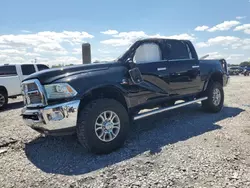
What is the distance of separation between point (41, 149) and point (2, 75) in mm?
6552

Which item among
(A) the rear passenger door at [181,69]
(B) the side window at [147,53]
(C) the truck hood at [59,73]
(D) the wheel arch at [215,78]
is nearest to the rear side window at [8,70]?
(C) the truck hood at [59,73]

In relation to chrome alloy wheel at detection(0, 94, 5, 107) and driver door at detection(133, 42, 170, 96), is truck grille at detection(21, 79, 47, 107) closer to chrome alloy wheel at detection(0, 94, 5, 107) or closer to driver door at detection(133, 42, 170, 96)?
driver door at detection(133, 42, 170, 96)

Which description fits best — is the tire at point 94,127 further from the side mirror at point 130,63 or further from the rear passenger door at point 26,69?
the rear passenger door at point 26,69

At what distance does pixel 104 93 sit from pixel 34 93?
1222 millimetres

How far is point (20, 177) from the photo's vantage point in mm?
3324

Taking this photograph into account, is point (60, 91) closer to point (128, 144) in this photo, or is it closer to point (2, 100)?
point (128, 144)

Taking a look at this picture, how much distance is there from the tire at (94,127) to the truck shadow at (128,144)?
15 centimetres

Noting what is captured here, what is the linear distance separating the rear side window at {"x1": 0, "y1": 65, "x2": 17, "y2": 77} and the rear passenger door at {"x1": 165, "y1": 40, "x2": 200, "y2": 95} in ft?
24.1

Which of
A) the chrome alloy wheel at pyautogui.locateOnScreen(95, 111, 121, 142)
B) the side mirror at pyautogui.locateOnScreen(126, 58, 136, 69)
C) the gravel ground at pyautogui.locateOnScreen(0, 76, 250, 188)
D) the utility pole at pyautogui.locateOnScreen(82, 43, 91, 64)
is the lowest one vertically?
the gravel ground at pyautogui.locateOnScreen(0, 76, 250, 188)

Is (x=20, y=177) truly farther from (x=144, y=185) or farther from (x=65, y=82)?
(x=144, y=185)

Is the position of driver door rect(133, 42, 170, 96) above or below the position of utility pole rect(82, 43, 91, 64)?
below

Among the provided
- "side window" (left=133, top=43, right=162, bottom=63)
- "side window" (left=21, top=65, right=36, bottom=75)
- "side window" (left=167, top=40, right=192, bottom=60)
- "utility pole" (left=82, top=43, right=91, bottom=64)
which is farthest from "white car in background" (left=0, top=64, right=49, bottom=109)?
"side window" (left=167, top=40, right=192, bottom=60)

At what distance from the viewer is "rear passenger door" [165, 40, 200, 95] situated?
5426 millimetres

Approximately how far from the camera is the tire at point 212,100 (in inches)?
261
